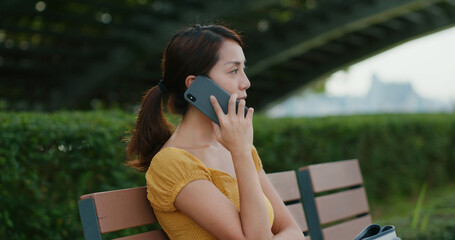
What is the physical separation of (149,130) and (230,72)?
0.41 meters

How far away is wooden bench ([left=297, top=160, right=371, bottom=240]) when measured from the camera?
2.92 metres

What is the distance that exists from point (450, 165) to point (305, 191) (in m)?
8.44

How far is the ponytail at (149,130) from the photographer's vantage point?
6.98 feet

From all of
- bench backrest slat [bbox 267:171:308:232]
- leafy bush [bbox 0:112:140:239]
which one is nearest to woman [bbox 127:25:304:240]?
bench backrest slat [bbox 267:171:308:232]

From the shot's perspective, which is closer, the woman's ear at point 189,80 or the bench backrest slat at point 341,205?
the woman's ear at point 189,80

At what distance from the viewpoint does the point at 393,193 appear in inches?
323

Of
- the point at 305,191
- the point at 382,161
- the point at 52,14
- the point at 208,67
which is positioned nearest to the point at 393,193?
the point at 382,161

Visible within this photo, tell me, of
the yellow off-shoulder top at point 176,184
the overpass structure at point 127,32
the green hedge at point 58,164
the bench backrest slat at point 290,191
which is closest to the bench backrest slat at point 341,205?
the bench backrest slat at point 290,191

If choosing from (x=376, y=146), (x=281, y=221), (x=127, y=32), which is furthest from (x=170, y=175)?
(x=127, y=32)

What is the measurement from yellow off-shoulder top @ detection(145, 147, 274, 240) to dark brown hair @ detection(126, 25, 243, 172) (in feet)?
0.70

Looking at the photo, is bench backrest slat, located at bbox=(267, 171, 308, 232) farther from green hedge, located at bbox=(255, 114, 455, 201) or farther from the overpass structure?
the overpass structure

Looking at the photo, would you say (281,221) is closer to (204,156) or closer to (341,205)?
(204,156)

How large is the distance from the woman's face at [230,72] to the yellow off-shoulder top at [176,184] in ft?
0.95

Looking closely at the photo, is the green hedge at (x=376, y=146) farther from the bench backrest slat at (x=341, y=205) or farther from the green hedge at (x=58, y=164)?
the bench backrest slat at (x=341, y=205)
